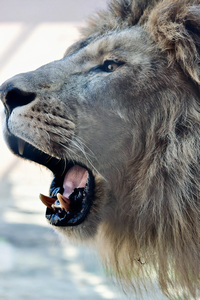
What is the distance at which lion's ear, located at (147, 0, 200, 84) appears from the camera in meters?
1.26

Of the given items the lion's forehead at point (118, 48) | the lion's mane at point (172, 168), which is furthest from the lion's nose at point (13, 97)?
the lion's mane at point (172, 168)

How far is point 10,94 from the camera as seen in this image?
Result: 1.27 m

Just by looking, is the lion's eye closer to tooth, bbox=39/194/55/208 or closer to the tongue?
the tongue

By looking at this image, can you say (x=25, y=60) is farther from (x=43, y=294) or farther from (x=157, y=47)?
(x=157, y=47)

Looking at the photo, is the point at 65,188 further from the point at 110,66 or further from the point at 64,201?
the point at 110,66

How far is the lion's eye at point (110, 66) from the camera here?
1337mm

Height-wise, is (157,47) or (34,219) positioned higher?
(157,47)

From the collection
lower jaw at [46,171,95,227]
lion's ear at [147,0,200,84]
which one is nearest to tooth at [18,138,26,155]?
lower jaw at [46,171,95,227]

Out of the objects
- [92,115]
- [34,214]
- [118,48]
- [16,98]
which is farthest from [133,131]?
[34,214]

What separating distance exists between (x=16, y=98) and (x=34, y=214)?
2513 mm

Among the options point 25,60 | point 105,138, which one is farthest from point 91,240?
point 25,60

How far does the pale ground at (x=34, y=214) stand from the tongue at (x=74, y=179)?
105 millimetres

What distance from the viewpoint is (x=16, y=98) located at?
1284mm

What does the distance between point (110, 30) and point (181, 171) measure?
23.1 inches
